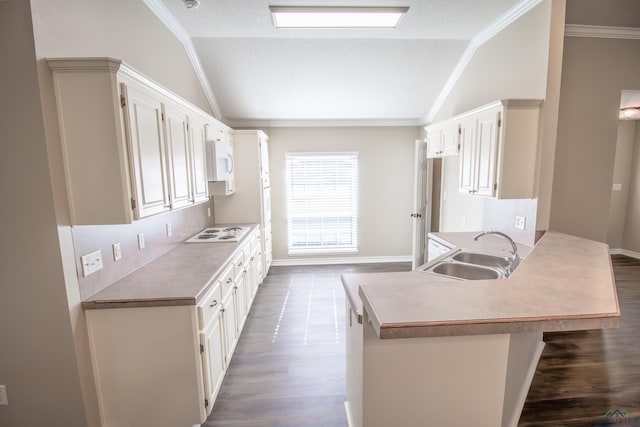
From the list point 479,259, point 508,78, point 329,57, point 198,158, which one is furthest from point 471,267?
point 329,57

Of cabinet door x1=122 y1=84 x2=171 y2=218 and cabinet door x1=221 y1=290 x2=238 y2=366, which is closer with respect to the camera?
cabinet door x1=122 y1=84 x2=171 y2=218

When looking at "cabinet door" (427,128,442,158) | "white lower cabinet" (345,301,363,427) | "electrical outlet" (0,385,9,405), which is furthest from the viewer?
"cabinet door" (427,128,442,158)

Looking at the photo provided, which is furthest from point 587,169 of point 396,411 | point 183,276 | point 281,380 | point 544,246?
point 183,276

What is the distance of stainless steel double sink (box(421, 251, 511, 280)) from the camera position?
2160 mm

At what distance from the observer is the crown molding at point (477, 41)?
2.53 metres

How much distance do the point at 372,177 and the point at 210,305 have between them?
381 centimetres

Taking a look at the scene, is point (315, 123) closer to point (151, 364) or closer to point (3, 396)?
point (151, 364)

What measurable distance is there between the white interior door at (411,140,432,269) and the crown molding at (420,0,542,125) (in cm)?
72

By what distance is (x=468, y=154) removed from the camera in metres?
2.86

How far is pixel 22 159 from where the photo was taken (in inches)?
58.2

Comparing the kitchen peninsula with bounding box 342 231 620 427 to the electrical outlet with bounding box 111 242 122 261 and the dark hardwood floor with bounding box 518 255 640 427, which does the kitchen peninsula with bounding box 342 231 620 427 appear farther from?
the electrical outlet with bounding box 111 242 122 261

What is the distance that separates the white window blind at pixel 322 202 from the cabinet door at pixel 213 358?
3.09 metres

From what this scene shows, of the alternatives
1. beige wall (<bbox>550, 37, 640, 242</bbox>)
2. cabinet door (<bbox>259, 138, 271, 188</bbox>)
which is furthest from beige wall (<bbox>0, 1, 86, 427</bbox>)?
beige wall (<bbox>550, 37, 640, 242</bbox>)

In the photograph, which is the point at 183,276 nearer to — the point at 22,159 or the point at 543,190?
the point at 22,159
